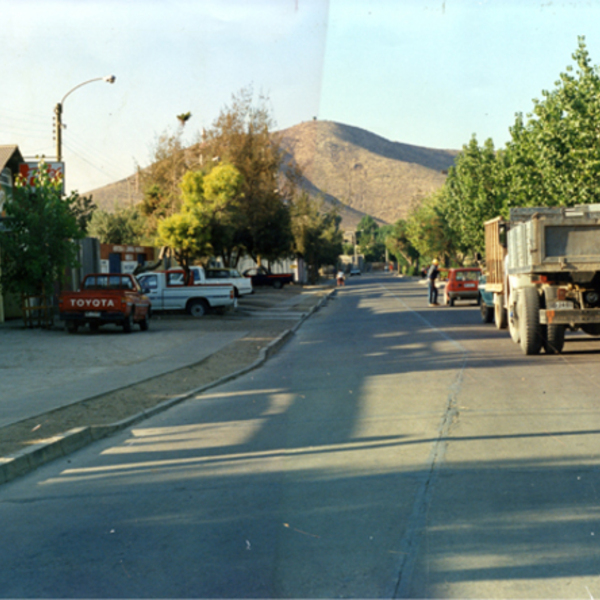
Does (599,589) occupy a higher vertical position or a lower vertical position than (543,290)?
lower

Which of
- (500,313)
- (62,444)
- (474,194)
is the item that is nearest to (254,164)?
(474,194)

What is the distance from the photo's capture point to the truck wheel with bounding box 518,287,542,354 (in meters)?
14.4

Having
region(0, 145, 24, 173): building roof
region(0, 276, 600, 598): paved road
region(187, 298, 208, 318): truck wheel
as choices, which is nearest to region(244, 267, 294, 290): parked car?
region(187, 298, 208, 318): truck wheel

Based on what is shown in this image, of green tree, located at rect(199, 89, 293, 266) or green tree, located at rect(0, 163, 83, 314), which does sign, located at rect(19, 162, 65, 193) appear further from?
green tree, located at rect(199, 89, 293, 266)

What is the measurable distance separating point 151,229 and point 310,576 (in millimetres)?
44356

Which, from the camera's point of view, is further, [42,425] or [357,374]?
[357,374]

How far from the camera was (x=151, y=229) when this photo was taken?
4744 centimetres

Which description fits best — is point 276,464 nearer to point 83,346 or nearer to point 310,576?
point 310,576

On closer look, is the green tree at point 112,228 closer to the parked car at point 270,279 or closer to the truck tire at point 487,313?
the parked car at point 270,279

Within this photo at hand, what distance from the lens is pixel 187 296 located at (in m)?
30.4

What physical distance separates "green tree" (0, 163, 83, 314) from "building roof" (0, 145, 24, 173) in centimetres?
665

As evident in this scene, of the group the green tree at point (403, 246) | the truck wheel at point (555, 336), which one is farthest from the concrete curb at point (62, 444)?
the green tree at point (403, 246)

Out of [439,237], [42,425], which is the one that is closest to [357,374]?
[42,425]

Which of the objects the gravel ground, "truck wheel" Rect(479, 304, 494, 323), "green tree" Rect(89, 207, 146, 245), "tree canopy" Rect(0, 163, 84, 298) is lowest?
the gravel ground
